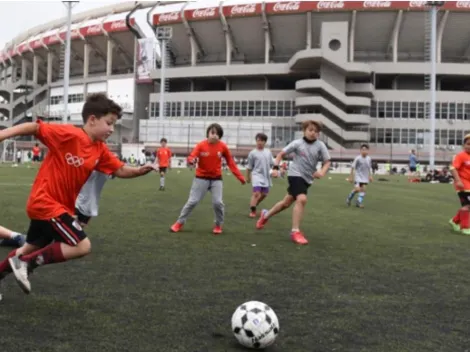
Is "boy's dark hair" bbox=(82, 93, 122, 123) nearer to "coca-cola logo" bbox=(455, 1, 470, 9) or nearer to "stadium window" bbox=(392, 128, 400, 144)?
"stadium window" bbox=(392, 128, 400, 144)

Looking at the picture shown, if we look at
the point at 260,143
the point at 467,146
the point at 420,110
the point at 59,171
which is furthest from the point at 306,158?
the point at 420,110

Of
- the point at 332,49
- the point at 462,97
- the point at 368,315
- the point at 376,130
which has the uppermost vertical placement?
the point at 332,49

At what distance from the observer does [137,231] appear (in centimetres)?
839

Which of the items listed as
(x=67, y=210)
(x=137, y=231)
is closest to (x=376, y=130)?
(x=137, y=231)

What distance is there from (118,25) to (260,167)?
64249mm

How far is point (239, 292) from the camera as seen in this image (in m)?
4.65

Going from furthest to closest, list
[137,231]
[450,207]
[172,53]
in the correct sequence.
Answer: [172,53]
[450,207]
[137,231]

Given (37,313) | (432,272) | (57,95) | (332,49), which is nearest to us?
(37,313)

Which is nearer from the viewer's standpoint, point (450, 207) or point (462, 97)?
point (450, 207)

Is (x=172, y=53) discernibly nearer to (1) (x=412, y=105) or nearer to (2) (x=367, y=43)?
(2) (x=367, y=43)

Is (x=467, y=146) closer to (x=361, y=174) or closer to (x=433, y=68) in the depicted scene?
(x=361, y=174)

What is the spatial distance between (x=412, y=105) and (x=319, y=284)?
60.9 m

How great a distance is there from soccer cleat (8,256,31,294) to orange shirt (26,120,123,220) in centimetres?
33

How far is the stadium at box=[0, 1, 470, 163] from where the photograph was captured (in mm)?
59375
